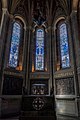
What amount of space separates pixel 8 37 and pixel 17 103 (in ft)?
22.8

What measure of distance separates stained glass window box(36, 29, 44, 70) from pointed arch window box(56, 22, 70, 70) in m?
1.99

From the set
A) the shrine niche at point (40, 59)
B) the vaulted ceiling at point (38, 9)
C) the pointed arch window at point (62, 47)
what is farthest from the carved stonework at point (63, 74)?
the vaulted ceiling at point (38, 9)

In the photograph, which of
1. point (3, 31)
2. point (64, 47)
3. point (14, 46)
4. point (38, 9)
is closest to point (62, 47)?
point (64, 47)

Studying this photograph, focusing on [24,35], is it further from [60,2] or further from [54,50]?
[60,2]

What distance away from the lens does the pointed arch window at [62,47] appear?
545 inches

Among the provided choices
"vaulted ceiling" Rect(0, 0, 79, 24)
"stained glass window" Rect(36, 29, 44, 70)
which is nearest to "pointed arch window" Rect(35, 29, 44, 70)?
"stained glass window" Rect(36, 29, 44, 70)

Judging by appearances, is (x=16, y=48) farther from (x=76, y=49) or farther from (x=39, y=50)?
(x=76, y=49)

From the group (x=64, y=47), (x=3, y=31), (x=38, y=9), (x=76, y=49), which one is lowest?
(x=76, y=49)

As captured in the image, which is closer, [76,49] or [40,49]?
[76,49]

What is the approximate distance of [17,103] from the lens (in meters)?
12.5

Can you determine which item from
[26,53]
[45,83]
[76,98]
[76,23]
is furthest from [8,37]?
[76,98]

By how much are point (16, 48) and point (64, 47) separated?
5627 mm

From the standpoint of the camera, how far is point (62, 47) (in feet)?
48.3

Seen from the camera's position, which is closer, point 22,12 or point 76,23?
point 76,23
